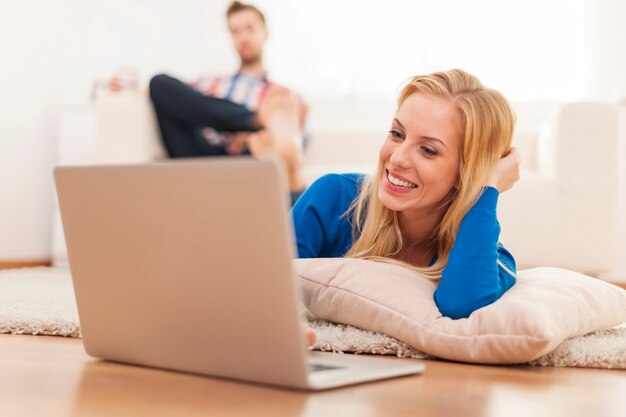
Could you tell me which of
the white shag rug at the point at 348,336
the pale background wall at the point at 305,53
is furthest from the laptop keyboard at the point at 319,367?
the pale background wall at the point at 305,53

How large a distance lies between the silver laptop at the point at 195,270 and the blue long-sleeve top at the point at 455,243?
277mm

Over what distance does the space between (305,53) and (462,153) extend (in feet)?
9.70

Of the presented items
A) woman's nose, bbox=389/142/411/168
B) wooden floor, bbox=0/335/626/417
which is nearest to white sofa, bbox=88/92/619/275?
woman's nose, bbox=389/142/411/168

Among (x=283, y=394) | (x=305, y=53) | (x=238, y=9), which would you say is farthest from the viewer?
(x=305, y=53)

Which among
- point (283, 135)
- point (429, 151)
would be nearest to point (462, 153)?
point (429, 151)

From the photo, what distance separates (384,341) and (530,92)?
2.99 metres

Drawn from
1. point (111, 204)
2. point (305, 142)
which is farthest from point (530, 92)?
point (111, 204)

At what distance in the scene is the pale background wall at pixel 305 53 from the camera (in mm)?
3980

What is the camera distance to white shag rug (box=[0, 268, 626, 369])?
140 cm

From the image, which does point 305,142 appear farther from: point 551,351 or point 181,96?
point 551,351

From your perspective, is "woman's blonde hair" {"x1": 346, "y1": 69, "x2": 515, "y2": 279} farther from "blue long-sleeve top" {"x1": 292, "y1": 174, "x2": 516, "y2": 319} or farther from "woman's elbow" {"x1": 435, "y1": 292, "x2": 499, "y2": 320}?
"woman's elbow" {"x1": 435, "y1": 292, "x2": 499, "y2": 320}

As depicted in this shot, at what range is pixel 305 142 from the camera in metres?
3.68

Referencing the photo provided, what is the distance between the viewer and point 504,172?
1.59 m

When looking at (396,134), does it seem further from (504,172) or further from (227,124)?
(227,124)
